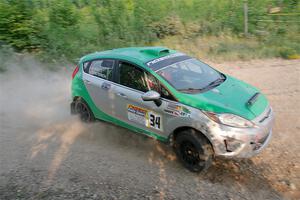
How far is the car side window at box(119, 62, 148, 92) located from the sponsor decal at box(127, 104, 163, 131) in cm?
36

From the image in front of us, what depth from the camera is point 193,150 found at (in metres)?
5.12

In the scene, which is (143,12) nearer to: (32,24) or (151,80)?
(32,24)

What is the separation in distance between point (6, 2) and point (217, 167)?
10295 millimetres

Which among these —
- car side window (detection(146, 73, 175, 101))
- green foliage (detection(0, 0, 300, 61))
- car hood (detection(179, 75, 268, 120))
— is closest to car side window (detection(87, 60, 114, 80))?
car side window (detection(146, 73, 175, 101))

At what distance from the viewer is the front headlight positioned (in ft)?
15.8

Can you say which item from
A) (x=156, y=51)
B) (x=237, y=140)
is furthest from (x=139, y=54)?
(x=237, y=140)

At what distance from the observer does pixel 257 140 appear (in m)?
4.89

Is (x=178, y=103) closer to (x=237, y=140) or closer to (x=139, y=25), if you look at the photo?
(x=237, y=140)

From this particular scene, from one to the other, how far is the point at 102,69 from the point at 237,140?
9.93ft

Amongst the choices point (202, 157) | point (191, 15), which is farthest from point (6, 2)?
point (202, 157)

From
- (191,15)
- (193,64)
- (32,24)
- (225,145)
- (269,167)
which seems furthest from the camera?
(191,15)

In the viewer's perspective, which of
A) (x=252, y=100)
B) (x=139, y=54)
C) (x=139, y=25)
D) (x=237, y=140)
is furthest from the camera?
(x=139, y=25)

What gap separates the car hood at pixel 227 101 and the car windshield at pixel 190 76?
212 millimetres

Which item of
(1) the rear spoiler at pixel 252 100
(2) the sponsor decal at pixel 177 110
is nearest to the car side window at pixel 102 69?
(2) the sponsor decal at pixel 177 110
